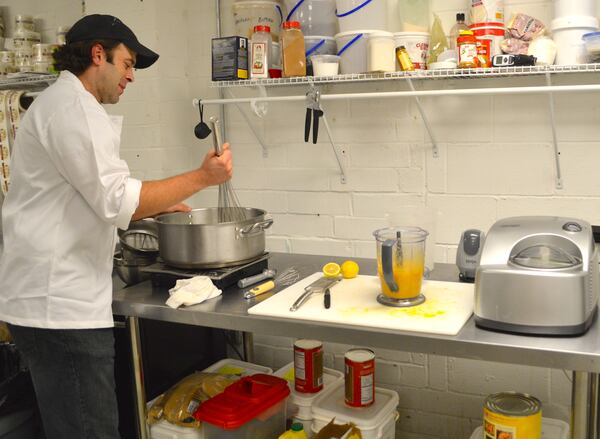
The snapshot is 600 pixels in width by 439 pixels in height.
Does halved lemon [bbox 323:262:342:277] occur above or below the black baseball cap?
below

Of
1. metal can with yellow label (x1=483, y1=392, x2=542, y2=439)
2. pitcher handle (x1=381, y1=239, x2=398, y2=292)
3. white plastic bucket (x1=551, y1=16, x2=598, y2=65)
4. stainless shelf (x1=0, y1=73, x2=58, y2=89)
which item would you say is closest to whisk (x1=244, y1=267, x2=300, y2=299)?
pitcher handle (x1=381, y1=239, x2=398, y2=292)

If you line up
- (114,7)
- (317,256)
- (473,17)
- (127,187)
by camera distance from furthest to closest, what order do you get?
(114,7) → (317,256) → (473,17) → (127,187)

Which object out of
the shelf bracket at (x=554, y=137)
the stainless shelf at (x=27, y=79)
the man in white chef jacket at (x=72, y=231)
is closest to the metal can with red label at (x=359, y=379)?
the man in white chef jacket at (x=72, y=231)

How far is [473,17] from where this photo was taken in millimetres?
1896

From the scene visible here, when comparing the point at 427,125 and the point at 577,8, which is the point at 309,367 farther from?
the point at 577,8

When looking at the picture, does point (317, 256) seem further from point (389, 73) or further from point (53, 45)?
point (53, 45)

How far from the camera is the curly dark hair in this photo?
5.42 ft

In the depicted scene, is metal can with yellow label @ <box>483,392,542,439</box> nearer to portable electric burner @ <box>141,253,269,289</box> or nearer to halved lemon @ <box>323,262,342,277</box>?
halved lemon @ <box>323,262,342,277</box>

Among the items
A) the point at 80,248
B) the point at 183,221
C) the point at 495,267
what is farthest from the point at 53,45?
the point at 495,267

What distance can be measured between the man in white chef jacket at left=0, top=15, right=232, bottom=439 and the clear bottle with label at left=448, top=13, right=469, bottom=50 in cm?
86

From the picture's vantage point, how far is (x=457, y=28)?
6.40 ft

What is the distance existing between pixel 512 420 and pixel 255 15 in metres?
1.58

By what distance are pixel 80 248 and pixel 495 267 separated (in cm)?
104

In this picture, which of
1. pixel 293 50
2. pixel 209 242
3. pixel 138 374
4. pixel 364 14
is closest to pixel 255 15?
pixel 293 50
